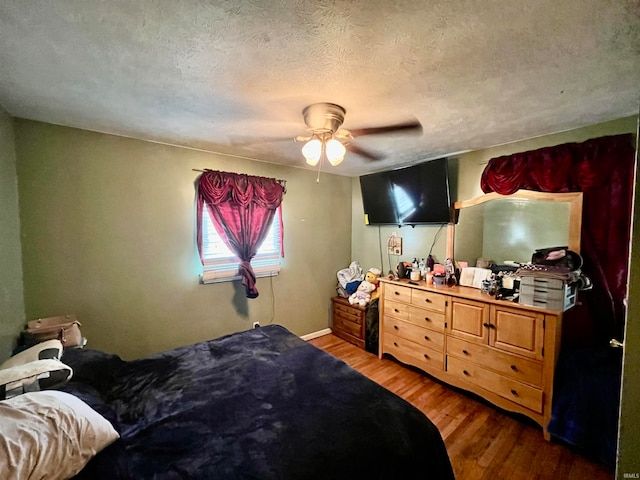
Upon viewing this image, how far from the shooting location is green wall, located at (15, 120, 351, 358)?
205 cm

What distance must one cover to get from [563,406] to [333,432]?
1.80 meters

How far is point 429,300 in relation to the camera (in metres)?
2.60

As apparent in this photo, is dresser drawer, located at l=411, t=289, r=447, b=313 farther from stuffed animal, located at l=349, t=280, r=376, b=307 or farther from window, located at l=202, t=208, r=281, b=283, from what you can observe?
window, located at l=202, t=208, r=281, b=283

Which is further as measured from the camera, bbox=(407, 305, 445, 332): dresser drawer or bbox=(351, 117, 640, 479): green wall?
bbox=(407, 305, 445, 332): dresser drawer

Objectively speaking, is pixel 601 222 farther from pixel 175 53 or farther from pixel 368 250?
pixel 175 53

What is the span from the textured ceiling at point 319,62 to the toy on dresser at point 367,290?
2.15 metres

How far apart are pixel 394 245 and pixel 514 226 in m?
1.38

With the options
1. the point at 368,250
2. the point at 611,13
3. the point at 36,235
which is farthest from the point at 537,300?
the point at 36,235

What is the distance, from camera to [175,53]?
121 cm

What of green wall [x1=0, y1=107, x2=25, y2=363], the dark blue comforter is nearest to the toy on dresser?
the dark blue comforter

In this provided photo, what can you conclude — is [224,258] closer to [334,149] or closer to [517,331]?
[334,149]

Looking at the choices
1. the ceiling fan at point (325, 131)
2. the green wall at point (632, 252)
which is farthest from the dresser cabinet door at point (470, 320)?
the ceiling fan at point (325, 131)

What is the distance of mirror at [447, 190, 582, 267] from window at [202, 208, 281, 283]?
2120 mm

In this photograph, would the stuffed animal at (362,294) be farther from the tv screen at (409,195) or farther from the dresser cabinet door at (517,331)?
the dresser cabinet door at (517,331)
